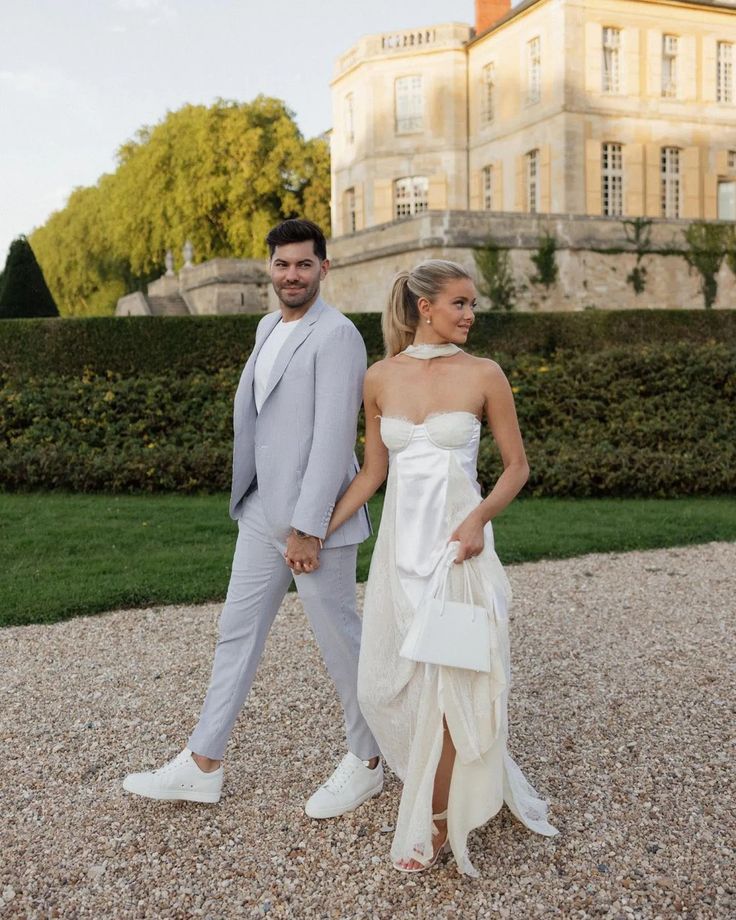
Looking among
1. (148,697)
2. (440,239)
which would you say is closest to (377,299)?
(440,239)

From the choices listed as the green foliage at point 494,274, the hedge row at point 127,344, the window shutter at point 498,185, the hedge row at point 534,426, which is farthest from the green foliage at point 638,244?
the hedge row at point 127,344

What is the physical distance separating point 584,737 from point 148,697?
6.26ft

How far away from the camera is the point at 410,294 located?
2.95m

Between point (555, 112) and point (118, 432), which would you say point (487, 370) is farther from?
point (555, 112)

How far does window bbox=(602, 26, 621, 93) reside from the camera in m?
29.0

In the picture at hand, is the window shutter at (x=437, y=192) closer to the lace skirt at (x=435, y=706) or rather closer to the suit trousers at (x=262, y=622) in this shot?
the suit trousers at (x=262, y=622)

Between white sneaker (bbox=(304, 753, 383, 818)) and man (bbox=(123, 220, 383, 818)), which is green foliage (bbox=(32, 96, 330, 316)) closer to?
man (bbox=(123, 220, 383, 818))

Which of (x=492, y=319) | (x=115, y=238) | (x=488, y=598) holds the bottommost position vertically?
(x=488, y=598)

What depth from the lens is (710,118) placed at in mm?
30219

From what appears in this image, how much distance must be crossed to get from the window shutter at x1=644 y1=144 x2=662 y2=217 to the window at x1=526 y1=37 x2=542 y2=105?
3747 millimetres

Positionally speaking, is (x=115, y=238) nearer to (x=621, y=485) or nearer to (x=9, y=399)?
(x=9, y=399)

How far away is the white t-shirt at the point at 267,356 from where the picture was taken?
3217 mm

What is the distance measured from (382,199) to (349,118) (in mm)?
3624

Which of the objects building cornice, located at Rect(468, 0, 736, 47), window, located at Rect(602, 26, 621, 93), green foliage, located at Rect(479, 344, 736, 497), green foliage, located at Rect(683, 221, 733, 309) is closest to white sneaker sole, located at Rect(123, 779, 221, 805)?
green foliage, located at Rect(479, 344, 736, 497)
